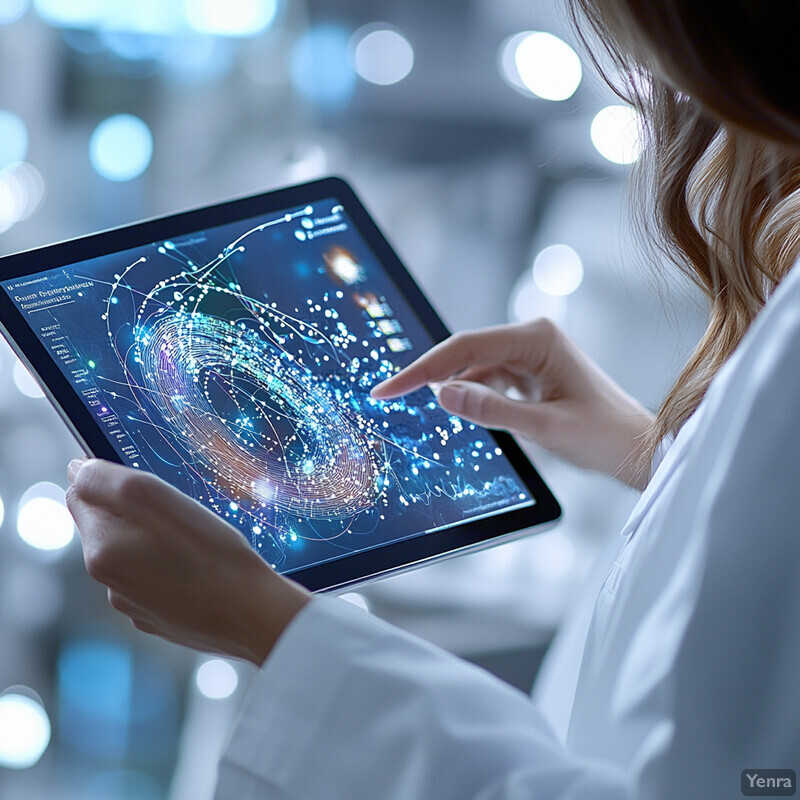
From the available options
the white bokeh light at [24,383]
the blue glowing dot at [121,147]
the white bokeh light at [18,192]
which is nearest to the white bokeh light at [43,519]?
the white bokeh light at [24,383]

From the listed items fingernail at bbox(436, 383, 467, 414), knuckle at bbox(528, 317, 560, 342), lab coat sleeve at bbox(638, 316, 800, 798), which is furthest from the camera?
knuckle at bbox(528, 317, 560, 342)

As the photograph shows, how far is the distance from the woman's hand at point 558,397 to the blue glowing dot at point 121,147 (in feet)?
2.40

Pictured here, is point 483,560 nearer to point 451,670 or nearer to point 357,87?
point 357,87

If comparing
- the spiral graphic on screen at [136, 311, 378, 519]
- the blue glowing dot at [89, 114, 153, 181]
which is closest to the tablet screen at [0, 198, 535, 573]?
the spiral graphic on screen at [136, 311, 378, 519]

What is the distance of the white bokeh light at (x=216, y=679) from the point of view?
4.29 ft

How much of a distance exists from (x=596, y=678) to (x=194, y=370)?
1.14 ft

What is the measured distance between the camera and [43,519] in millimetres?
1181

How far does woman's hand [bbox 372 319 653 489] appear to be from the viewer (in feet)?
2.54

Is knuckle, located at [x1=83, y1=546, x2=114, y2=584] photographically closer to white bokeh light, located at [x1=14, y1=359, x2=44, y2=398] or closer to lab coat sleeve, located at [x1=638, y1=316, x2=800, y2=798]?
lab coat sleeve, located at [x1=638, y1=316, x2=800, y2=798]

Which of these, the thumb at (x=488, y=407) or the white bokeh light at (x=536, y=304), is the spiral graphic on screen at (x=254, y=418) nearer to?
the thumb at (x=488, y=407)

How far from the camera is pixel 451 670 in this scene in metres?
0.45

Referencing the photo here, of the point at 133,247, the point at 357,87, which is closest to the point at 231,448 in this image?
the point at 133,247

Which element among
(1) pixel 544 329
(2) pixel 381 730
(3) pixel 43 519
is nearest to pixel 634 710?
(2) pixel 381 730

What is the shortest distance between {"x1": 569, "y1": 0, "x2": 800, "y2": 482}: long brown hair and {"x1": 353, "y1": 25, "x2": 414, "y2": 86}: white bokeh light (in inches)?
30.4
